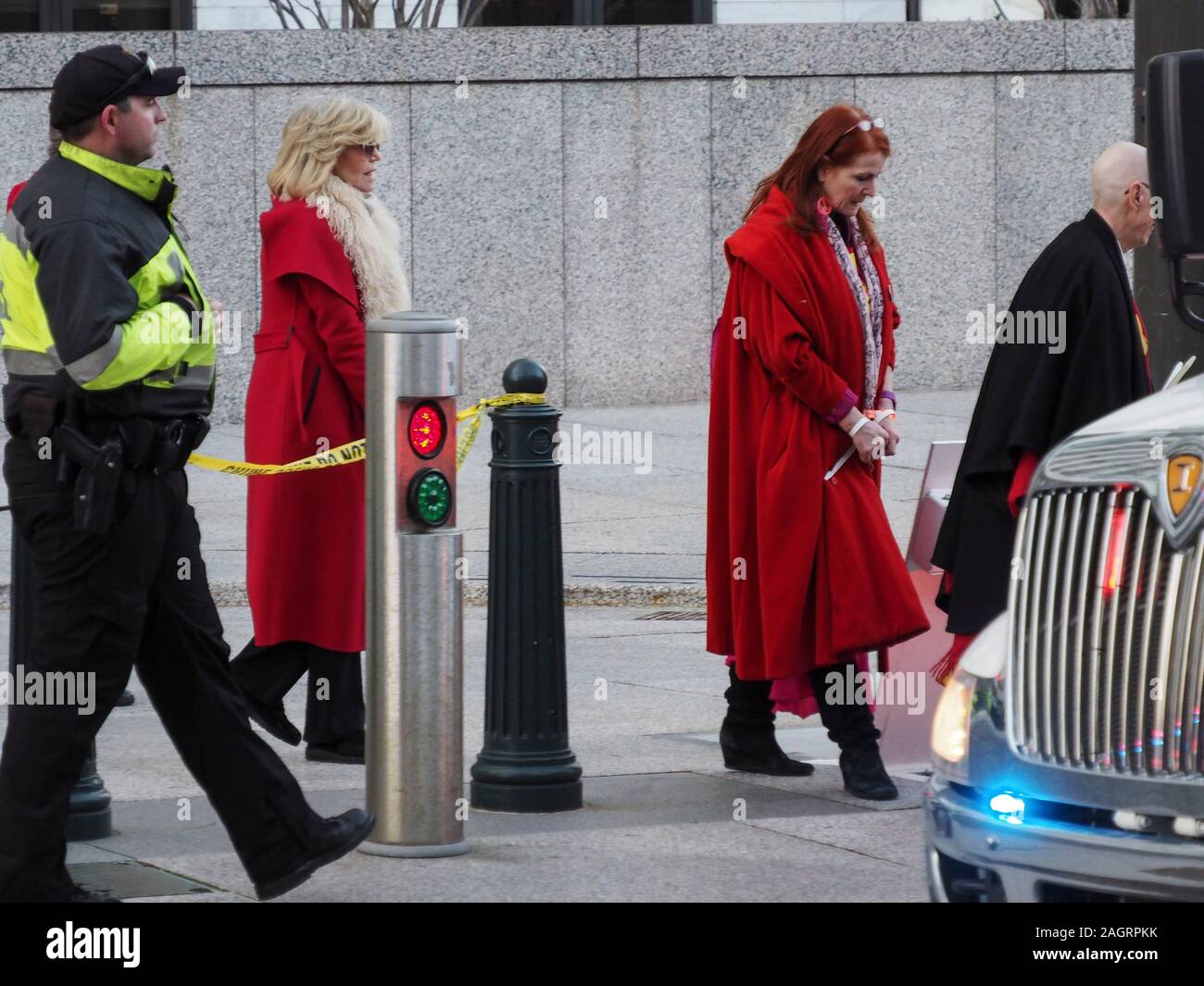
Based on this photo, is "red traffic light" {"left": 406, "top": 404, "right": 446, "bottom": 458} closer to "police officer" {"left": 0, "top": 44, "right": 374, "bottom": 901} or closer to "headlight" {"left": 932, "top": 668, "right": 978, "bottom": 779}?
"police officer" {"left": 0, "top": 44, "right": 374, "bottom": 901}

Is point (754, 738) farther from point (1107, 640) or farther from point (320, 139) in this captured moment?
point (1107, 640)

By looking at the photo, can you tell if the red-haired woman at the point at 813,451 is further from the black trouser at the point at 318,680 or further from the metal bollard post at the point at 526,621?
the black trouser at the point at 318,680

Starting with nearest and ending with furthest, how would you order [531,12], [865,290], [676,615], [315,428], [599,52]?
[865,290]
[315,428]
[676,615]
[599,52]
[531,12]

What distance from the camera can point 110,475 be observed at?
15.0 ft

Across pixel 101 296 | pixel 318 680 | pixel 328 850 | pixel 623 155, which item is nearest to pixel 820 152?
pixel 318 680

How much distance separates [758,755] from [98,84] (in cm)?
292

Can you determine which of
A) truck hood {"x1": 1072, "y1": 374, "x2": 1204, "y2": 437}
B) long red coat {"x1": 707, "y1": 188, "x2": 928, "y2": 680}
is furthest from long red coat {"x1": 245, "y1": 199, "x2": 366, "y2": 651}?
truck hood {"x1": 1072, "y1": 374, "x2": 1204, "y2": 437}

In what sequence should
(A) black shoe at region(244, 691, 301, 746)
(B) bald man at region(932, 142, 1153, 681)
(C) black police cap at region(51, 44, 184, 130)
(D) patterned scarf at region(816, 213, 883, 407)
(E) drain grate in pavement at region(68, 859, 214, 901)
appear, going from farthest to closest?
(A) black shoe at region(244, 691, 301, 746), (D) patterned scarf at region(816, 213, 883, 407), (B) bald man at region(932, 142, 1153, 681), (E) drain grate in pavement at region(68, 859, 214, 901), (C) black police cap at region(51, 44, 184, 130)

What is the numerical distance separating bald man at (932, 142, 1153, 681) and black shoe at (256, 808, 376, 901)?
184 centimetres

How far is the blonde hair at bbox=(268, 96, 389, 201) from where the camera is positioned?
6746mm

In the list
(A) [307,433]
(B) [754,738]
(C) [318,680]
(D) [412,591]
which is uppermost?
(A) [307,433]

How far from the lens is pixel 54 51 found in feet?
50.1

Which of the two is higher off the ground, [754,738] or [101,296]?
[101,296]

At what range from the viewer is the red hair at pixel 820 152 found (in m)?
6.27
